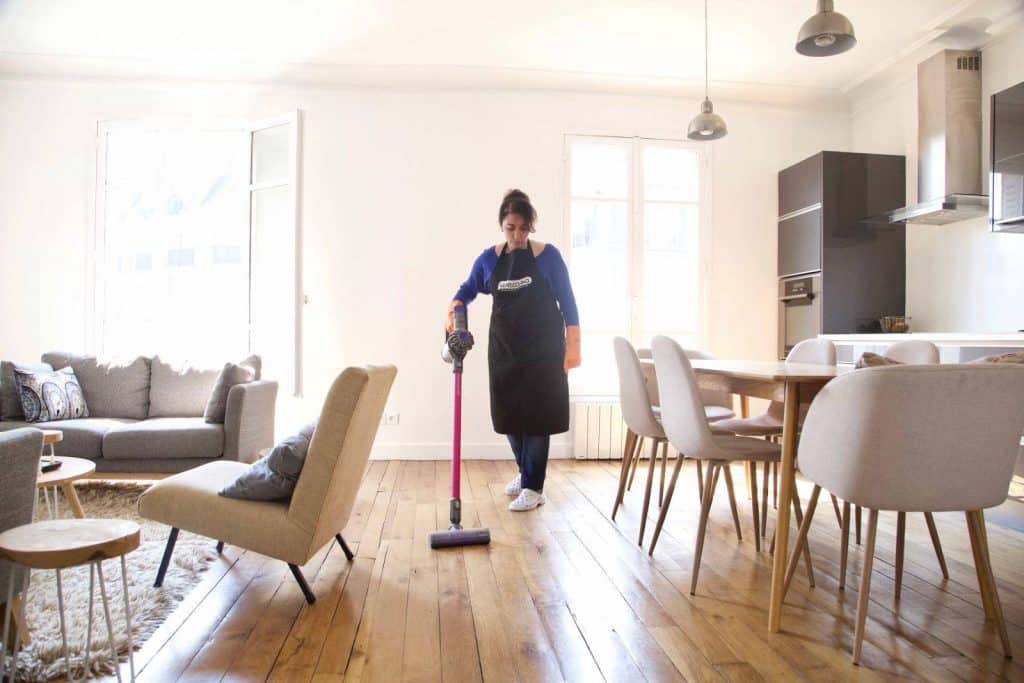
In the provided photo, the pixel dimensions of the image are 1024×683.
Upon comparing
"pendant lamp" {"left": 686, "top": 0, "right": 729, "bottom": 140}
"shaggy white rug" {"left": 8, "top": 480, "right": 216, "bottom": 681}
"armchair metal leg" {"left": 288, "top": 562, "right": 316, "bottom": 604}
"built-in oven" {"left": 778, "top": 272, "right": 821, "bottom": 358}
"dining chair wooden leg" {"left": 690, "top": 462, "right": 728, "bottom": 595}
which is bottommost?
"shaggy white rug" {"left": 8, "top": 480, "right": 216, "bottom": 681}

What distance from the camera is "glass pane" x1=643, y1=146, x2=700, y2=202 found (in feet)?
16.3

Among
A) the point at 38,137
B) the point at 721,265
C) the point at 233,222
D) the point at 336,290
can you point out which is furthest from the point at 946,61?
the point at 38,137

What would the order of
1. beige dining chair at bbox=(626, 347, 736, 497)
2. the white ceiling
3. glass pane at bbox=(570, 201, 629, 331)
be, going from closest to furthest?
1. beige dining chair at bbox=(626, 347, 736, 497)
2. the white ceiling
3. glass pane at bbox=(570, 201, 629, 331)

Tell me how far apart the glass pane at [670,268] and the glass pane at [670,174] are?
3.6 inches

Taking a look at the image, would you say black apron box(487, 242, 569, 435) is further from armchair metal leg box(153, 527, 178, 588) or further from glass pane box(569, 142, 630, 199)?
glass pane box(569, 142, 630, 199)

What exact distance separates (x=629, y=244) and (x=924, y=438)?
11.4 ft

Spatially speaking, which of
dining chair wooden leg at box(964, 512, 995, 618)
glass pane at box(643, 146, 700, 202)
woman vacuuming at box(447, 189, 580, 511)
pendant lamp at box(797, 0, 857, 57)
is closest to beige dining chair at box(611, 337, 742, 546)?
woman vacuuming at box(447, 189, 580, 511)

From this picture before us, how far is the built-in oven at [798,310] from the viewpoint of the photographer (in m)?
4.54

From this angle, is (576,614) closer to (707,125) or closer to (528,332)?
(528,332)

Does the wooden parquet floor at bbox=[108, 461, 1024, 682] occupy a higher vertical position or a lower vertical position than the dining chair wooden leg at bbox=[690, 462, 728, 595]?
lower

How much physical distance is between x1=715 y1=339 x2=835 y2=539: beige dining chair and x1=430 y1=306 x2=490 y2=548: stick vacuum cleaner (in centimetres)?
114

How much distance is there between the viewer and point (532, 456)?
3.19 meters

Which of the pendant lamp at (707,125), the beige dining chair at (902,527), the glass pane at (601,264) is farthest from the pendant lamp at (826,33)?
the glass pane at (601,264)

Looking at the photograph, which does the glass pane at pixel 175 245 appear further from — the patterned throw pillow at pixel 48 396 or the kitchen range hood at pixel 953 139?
the kitchen range hood at pixel 953 139
